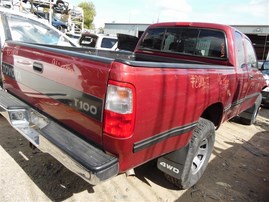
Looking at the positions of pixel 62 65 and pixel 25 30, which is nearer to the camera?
pixel 62 65

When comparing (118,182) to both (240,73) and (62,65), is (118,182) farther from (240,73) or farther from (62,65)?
(240,73)

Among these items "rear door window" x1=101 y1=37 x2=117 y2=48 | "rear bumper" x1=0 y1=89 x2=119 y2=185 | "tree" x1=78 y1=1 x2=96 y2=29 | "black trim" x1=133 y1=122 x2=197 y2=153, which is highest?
"tree" x1=78 y1=1 x2=96 y2=29

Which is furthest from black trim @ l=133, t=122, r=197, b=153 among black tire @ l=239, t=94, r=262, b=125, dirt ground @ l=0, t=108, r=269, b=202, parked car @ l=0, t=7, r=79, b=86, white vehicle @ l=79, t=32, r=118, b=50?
white vehicle @ l=79, t=32, r=118, b=50

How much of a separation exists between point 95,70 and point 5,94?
5.68 feet

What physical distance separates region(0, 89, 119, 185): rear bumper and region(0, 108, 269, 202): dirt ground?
2.37 ft

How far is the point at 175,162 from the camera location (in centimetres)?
273

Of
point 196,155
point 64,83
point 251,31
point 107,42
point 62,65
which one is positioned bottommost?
point 196,155

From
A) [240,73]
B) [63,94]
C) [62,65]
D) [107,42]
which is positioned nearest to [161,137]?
[63,94]

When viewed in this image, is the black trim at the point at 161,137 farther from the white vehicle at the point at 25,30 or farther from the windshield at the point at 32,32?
the windshield at the point at 32,32

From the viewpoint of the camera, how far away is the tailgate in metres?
1.94

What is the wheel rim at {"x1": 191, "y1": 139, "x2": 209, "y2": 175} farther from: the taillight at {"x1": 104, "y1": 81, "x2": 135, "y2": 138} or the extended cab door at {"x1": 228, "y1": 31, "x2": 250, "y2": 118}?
the taillight at {"x1": 104, "y1": 81, "x2": 135, "y2": 138}

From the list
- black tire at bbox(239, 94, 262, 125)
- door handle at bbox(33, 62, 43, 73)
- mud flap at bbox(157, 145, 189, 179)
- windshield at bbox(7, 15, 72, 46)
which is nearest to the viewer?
door handle at bbox(33, 62, 43, 73)

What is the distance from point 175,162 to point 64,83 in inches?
55.5

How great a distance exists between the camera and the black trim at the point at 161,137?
2.01 metres
